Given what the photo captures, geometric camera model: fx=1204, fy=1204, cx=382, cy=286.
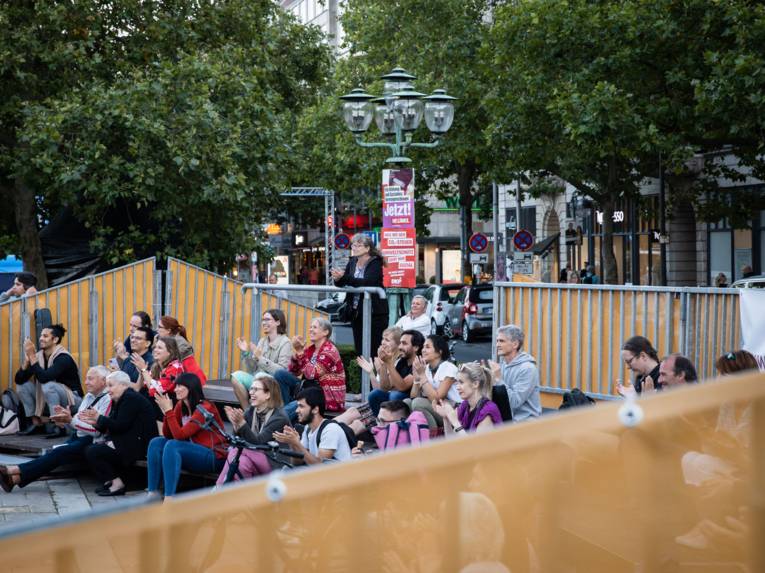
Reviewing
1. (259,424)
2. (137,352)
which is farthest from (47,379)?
(259,424)

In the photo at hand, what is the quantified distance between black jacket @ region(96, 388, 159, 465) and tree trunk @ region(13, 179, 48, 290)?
11815 millimetres

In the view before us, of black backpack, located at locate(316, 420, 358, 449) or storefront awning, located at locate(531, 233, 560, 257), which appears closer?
black backpack, located at locate(316, 420, 358, 449)

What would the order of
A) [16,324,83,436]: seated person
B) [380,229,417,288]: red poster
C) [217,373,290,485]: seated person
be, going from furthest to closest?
[380,229,417,288]: red poster < [16,324,83,436]: seated person < [217,373,290,485]: seated person

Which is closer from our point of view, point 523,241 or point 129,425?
point 129,425

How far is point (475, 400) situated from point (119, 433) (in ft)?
13.9

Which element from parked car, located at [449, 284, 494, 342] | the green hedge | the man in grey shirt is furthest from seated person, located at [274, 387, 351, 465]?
parked car, located at [449, 284, 494, 342]

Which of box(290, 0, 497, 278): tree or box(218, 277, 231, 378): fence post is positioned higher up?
box(290, 0, 497, 278): tree

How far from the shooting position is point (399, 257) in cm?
1537

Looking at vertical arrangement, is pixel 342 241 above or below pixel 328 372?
above

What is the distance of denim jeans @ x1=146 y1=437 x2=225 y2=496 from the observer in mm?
10219

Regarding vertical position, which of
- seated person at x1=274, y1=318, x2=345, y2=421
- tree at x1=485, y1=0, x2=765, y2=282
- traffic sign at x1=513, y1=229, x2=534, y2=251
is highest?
tree at x1=485, y1=0, x2=765, y2=282

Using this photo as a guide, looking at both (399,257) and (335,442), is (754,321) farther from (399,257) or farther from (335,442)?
(399,257)

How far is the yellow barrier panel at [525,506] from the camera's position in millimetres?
2020

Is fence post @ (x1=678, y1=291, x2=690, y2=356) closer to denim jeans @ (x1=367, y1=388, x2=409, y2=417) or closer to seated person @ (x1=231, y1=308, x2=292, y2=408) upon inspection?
denim jeans @ (x1=367, y1=388, x2=409, y2=417)
